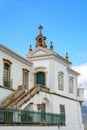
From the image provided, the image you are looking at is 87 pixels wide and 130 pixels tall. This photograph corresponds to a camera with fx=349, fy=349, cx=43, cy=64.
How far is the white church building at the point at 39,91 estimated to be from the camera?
92.8 feet

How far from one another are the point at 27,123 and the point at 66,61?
16.9 meters

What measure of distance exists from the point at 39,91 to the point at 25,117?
7.55 meters

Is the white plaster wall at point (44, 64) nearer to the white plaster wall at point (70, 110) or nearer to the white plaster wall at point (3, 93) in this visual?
the white plaster wall at point (70, 110)

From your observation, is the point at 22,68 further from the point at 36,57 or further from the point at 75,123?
the point at 75,123

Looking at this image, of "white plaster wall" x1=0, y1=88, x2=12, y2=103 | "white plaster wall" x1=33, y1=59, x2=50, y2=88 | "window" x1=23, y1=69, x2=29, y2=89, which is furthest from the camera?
"white plaster wall" x1=33, y1=59, x2=50, y2=88

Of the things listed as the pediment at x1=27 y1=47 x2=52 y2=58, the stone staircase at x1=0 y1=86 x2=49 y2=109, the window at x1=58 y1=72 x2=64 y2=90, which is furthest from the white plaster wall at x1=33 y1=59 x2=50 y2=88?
the stone staircase at x1=0 y1=86 x2=49 y2=109

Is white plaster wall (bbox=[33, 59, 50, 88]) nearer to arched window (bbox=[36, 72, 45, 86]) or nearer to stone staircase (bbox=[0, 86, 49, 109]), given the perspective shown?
arched window (bbox=[36, 72, 45, 86])

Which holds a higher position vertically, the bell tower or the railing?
the bell tower

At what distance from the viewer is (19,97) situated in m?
32.0

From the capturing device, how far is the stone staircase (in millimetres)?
30422

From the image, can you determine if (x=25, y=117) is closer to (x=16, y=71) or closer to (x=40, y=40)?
(x=16, y=71)

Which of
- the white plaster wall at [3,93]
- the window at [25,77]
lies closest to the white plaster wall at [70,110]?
the window at [25,77]

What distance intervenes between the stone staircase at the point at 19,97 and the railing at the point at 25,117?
84.0 inches

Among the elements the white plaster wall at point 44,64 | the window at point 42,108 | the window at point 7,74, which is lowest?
the window at point 42,108
